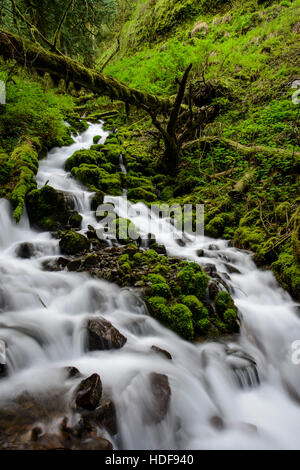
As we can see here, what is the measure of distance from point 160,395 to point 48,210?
442 centimetres

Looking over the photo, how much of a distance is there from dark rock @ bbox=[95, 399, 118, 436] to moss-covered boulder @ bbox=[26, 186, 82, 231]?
13.2 ft

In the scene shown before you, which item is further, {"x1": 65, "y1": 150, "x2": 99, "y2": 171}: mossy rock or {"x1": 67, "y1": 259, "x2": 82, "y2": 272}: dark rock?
{"x1": 65, "y1": 150, "x2": 99, "y2": 171}: mossy rock

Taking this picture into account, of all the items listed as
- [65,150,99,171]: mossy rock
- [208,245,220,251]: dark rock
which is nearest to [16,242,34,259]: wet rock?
[208,245,220,251]: dark rock

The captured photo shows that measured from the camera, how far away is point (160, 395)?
97.2 inches

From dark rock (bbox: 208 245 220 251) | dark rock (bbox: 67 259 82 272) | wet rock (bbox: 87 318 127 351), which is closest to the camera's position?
wet rock (bbox: 87 318 127 351)

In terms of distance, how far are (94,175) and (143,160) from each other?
2.59m

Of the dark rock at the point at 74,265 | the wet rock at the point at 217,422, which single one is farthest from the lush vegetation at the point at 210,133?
the dark rock at the point at 74,265

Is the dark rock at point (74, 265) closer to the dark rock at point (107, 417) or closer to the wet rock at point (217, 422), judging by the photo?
the dark rock at point (107, 417)

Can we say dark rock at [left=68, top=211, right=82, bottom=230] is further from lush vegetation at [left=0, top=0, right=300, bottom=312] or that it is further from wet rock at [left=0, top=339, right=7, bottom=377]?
wet rock at [left=0, top=339, right=7, bottom=377]

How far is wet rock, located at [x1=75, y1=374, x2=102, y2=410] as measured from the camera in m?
2.15

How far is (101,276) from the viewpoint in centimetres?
421

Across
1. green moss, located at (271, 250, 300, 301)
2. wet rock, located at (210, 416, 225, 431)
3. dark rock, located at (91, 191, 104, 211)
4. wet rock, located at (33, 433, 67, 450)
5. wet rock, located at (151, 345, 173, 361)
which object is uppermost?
dark rock, located at (91, 191, 104, 211)

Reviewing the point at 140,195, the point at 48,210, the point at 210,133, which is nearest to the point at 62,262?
the point at 48,210
